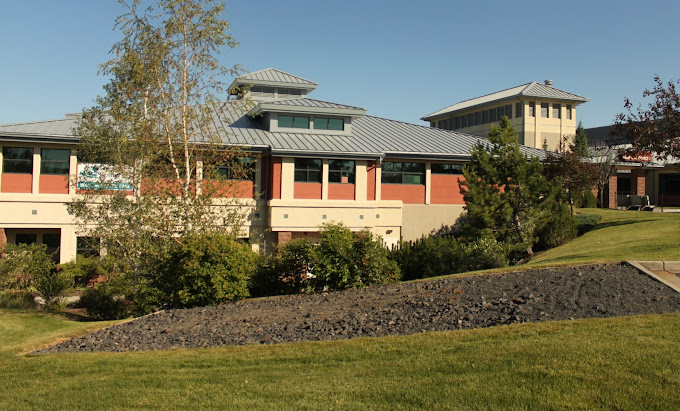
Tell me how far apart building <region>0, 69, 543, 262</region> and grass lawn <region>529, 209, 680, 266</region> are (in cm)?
607

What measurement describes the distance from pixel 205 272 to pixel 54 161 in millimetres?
13404

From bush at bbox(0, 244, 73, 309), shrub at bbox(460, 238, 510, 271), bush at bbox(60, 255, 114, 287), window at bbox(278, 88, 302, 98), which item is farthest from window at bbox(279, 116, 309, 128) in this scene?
bush at bbox(0, 244, 73, 309)

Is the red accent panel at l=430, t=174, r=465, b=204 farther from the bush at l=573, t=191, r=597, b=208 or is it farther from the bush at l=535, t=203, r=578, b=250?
the bush at l=573, t=191, r=597, b=208

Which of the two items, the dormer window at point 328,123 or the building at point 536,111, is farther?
the building at point 536,111

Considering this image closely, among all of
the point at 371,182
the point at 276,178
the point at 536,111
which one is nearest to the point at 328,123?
the point at 371,182

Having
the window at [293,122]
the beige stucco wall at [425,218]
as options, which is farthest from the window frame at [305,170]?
the beige stucco wall at [425,218]

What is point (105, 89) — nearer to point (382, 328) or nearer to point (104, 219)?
point (104, 219)

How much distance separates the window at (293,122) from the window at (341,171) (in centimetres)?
285

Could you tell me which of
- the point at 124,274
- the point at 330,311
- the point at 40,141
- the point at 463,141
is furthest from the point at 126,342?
the point at 463,141

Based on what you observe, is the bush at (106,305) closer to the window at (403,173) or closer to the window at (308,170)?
the window at (308,170)

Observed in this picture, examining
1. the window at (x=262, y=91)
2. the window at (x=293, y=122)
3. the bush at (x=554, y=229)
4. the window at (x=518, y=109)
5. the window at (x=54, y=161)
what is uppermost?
the window at (x=518, y=109)

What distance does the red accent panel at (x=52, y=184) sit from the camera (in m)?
23.1

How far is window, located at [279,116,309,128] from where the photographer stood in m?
27.2

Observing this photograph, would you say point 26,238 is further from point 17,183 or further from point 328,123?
point 328,123
